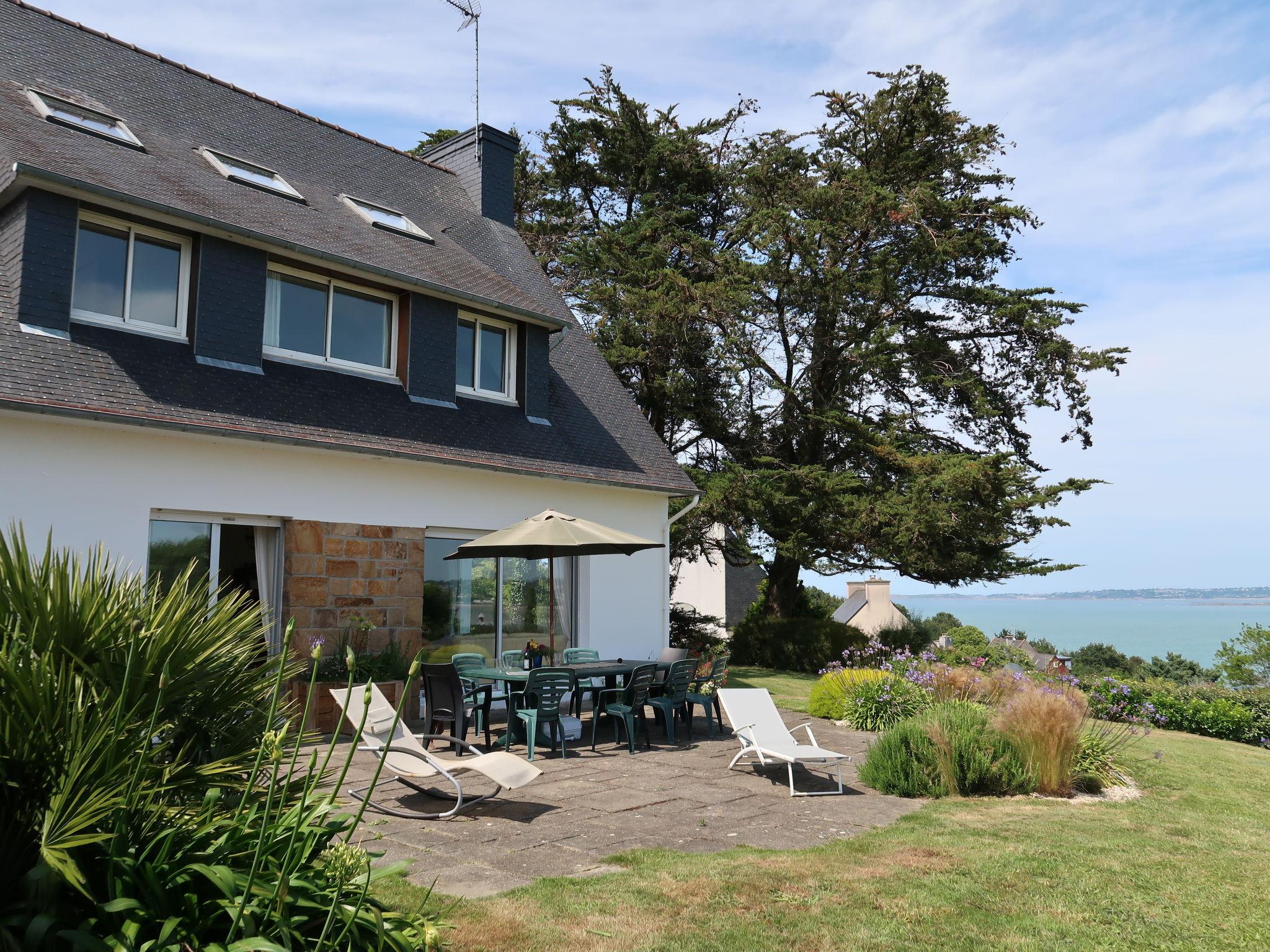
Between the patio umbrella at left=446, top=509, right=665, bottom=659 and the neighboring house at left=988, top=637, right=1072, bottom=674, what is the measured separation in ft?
24.2

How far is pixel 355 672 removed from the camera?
1013 cm

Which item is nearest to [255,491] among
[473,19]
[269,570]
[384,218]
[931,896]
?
[269,570]

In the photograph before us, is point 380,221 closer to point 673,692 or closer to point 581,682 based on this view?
point 581,682

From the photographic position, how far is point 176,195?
10.5m

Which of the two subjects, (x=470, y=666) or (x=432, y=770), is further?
(x=470, y=666)

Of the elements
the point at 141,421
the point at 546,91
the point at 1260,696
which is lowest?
the point at 1260,696

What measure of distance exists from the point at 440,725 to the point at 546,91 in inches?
836

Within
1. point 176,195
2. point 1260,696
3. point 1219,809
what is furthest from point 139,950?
point 1260,696

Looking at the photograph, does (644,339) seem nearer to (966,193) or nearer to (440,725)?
(966,193)

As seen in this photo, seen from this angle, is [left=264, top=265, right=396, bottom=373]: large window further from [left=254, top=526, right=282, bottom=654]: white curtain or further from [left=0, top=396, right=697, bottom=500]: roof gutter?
[left=254, top=526, right=282, bottom=654]: white curtain

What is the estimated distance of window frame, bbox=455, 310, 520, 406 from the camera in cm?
1352

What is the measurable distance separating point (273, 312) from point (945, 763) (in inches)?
355

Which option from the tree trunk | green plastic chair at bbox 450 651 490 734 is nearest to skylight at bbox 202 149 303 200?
green plastic chair at bbox 450 651 490 734

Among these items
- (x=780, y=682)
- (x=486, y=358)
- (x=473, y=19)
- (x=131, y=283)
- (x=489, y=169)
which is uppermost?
(x=473, y=19)
